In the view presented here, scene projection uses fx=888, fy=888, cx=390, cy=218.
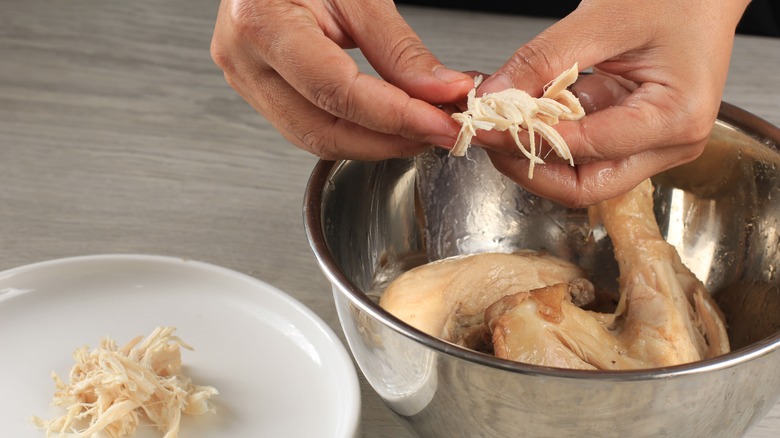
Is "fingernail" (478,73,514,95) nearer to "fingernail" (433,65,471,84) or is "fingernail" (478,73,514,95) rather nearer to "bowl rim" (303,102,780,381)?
"fingernail" (433,65,471,84)

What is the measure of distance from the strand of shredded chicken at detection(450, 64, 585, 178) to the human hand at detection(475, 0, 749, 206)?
19mm

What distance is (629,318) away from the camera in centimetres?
91

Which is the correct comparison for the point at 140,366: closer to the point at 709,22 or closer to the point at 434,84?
the point at 434,84

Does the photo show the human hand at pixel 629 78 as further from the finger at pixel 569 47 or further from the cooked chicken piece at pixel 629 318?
the cooked chicken piece at pixel 629 318

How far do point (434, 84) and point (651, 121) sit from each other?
202 mm

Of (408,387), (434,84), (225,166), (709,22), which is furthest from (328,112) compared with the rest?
(225,166)

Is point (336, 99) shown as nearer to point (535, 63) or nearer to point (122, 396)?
point (535, 63)

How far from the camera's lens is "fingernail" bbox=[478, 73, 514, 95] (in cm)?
77

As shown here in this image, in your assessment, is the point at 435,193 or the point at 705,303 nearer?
the point at 705,303

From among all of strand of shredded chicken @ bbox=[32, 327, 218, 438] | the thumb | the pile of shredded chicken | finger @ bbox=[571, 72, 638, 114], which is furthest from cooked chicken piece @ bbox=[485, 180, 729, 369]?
strand of shredded chicken @ bbox=[32, 327, 218, 438]

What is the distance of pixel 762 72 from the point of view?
1.68 meters

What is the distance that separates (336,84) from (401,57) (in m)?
0.07

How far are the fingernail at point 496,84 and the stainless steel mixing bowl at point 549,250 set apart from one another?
7.8 inches

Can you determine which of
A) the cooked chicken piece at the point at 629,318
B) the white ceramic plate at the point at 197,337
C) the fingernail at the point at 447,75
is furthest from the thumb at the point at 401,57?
the white ceramic plate at the point at 197,337
